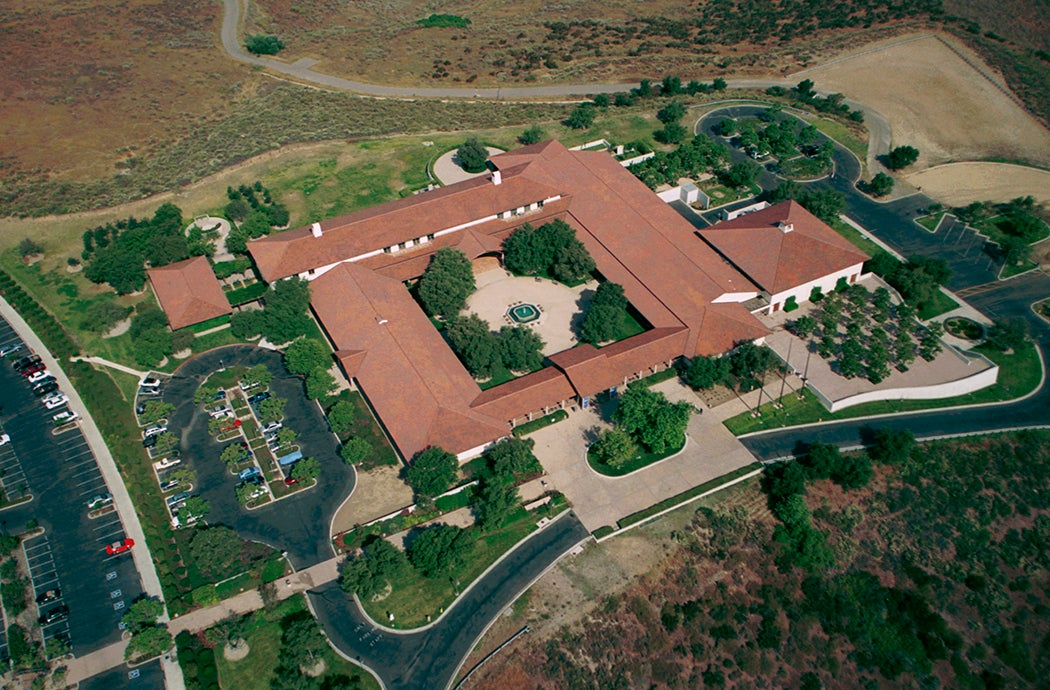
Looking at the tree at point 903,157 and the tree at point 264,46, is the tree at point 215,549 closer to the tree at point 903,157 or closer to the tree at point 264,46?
the tree at point 903,157

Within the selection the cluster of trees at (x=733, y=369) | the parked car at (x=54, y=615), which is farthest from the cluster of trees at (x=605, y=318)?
the parked car at (x=54, y=615)

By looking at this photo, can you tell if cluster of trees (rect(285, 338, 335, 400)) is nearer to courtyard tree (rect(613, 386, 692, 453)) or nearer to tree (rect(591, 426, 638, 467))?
tree (rect(591, 426, 638, 467))

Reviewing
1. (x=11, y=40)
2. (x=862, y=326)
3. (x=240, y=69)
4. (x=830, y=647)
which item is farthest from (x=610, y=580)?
(x=11, y=40)

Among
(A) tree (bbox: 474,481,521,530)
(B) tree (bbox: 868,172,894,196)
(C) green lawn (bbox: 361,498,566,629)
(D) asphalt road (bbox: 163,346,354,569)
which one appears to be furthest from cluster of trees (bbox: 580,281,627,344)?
(B) tree (bbox: 868,172,894,196)

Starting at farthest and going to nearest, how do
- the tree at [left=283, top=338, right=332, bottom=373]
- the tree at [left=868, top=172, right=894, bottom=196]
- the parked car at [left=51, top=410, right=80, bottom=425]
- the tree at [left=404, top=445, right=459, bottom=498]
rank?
the tree at [left=868, top=172, right=894, bottom=196] → the parked car at [left=51, top=410, right=80, bottom=425] → the tree at [left=283, top=338, right=332, bottom=373] → the tree at [left=404, top=445, right=459, bottom=498]

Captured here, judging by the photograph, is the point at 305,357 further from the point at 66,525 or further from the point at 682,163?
the point at 682,163

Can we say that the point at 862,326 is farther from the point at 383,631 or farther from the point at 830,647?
the point at 383,631

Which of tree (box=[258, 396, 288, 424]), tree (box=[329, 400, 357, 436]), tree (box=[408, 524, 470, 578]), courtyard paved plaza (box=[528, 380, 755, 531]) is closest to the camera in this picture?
tree (box=[408, 524, 470, 578])
